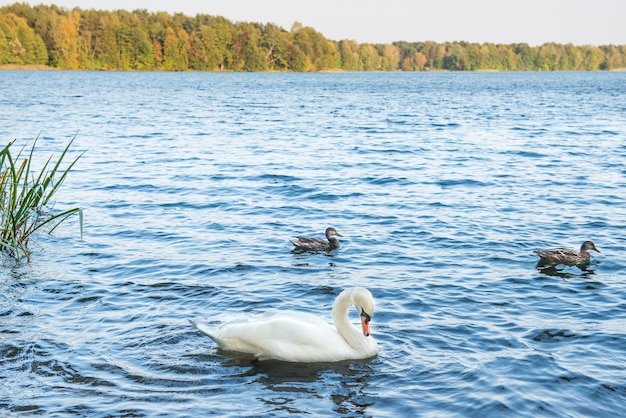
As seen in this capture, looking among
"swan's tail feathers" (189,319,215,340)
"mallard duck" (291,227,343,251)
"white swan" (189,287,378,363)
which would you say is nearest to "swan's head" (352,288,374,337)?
"white swan" (189,287,378,363)

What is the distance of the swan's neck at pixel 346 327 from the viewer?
8961mm

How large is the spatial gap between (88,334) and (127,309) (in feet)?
3.64

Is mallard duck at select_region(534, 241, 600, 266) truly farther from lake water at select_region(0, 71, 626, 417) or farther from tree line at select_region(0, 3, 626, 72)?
tree line at select_region(0, 3, 626, 72)

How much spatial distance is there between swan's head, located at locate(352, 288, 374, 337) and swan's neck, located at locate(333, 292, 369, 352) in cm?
10

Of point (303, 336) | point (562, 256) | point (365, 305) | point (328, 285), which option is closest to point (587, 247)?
point (562, 256)

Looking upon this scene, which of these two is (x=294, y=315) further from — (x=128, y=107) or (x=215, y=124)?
(x=128, y=107)

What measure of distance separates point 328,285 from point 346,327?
333cm

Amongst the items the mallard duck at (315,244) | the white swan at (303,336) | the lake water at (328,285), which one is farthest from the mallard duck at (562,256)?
the white swan at (303,336)

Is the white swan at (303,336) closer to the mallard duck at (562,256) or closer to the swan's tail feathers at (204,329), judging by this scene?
the swan's tail feathers at (204,329)

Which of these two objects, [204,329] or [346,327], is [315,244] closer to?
[346,327]

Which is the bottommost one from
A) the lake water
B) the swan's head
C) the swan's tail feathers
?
the lake water

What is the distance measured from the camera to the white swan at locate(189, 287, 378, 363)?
877 cm

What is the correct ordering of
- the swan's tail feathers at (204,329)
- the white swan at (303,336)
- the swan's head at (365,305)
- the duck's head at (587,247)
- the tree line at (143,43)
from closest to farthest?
the white swan at (303,336), the swan's head at (365,305), the swan's tail feathers at (204,329), the duck's head at (587,247), the tree line at (143,43)

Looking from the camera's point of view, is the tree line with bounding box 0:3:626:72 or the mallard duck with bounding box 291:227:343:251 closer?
the mallard duck with bounding box 291:227:343:251
